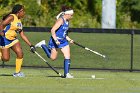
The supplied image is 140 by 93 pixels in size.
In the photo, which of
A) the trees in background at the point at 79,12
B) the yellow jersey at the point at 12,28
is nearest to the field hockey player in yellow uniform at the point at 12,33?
the yellow jersey at the point at 12,28

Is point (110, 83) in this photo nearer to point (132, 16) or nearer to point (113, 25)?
point (113, 25)

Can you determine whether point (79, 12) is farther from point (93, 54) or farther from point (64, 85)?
point (64, 85)

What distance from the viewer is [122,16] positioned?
39031mm

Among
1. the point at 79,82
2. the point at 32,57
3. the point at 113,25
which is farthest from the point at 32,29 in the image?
the point at 113,25

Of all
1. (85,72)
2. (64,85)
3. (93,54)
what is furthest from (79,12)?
(64,85)

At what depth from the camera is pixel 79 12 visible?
125ft

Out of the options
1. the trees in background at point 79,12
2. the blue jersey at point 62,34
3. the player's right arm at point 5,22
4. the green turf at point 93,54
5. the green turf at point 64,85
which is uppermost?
the player's right arm at point 5,22

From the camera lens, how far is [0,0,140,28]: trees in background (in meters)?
34.8

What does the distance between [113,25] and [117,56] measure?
12.9 m

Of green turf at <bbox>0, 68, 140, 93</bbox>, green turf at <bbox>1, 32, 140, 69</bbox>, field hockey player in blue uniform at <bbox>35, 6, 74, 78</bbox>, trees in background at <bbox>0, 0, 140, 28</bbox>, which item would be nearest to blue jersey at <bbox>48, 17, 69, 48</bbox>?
field hockey player in blue uniform at <bbox>35, 6, 74, 78</bbox>

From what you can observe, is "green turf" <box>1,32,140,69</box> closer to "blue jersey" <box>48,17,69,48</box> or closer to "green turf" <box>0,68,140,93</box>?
"blue jersey" <box>48,17,69,48</box>

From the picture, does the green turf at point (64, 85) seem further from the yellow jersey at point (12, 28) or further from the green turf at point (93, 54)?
the green turf at point (93, 54)

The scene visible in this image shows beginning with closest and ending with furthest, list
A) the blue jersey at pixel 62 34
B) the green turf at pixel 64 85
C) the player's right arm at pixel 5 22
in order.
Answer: the green turf at pixel 64 85, the player's right arm at pixel 5 22, the blue jersey at pixel 62 34

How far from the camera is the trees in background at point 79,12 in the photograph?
34.8 metres
